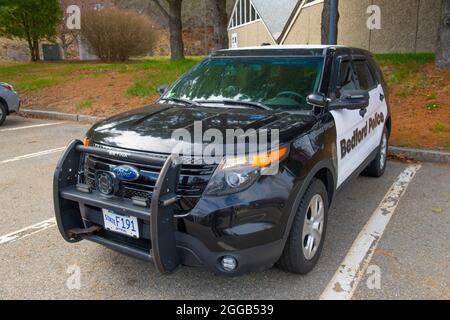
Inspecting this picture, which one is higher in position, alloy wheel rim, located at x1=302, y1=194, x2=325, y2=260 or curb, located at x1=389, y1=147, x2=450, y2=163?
alloy wheel rim, located at x1=302, y1=194, x2=325, y2=260

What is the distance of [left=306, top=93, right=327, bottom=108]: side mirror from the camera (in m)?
3.46

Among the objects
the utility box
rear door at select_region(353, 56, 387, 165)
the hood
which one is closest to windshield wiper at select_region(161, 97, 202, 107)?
the hood

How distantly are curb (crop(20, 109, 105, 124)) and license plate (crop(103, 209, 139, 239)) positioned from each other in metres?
7.43

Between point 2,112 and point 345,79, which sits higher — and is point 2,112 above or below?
below

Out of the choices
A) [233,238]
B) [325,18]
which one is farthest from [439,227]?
[325,18]

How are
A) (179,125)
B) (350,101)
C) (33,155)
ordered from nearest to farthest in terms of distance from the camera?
(179,125)
(350,101)
(33,155)

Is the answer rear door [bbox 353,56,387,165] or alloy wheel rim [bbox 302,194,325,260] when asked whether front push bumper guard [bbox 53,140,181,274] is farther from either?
rear door [bbox 353,56,387,165]

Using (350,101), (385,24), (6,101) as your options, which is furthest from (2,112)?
(385,24)

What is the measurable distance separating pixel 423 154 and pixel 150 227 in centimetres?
546

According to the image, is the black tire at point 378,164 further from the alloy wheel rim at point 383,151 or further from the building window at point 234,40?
the building window at point 234,40

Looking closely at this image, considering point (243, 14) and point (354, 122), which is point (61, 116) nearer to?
point (354, 122)

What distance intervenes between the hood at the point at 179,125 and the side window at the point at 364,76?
165 cm

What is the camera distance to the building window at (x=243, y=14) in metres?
34.8

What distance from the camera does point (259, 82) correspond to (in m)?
4.00
